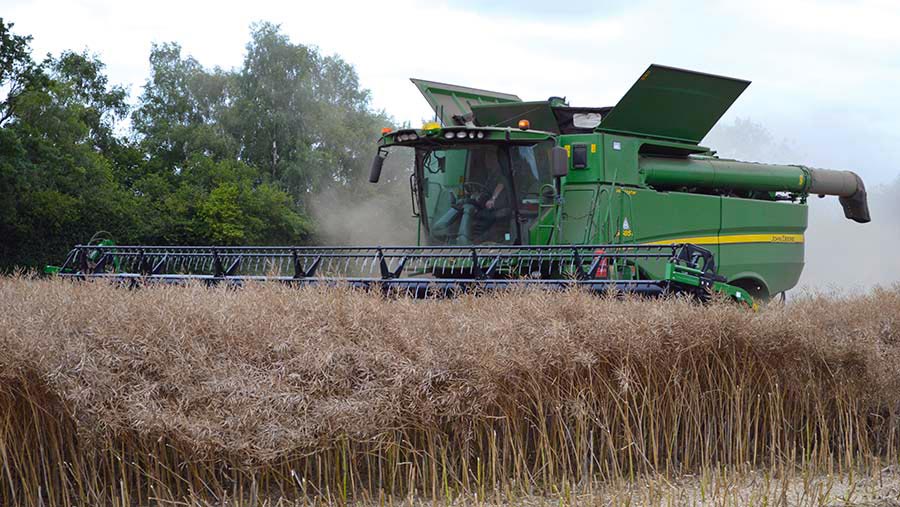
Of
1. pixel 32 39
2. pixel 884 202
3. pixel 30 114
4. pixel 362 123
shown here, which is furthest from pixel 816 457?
pixel 362 123

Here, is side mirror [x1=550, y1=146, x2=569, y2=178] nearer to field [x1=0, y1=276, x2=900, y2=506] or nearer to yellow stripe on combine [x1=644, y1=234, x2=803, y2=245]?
yellow stripe on combine [x1=644, y1=234, x2=803, y2=245]

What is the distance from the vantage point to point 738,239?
30.9ft

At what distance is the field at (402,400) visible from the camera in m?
4.21

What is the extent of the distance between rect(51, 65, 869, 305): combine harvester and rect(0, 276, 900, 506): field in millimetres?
1683

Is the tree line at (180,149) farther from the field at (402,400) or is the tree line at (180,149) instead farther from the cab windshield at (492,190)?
the field at (402,400)

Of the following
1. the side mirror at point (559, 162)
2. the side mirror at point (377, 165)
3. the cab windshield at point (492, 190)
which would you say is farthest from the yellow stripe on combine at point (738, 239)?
the side mirror at point (377, 165)

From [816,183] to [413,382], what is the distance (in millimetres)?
7864

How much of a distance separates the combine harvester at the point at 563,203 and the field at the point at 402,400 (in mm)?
1683

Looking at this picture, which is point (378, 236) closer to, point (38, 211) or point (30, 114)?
point (38, 211)

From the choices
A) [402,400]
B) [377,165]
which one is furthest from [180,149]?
[402,400]

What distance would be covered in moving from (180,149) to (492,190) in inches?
724

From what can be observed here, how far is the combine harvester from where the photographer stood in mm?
7691

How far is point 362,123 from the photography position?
28875mm

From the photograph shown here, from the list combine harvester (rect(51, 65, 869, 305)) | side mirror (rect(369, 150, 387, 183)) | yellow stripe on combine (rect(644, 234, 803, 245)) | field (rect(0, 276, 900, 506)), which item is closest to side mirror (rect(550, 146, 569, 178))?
combine harvester (rect(51, 65, 869, 305))
